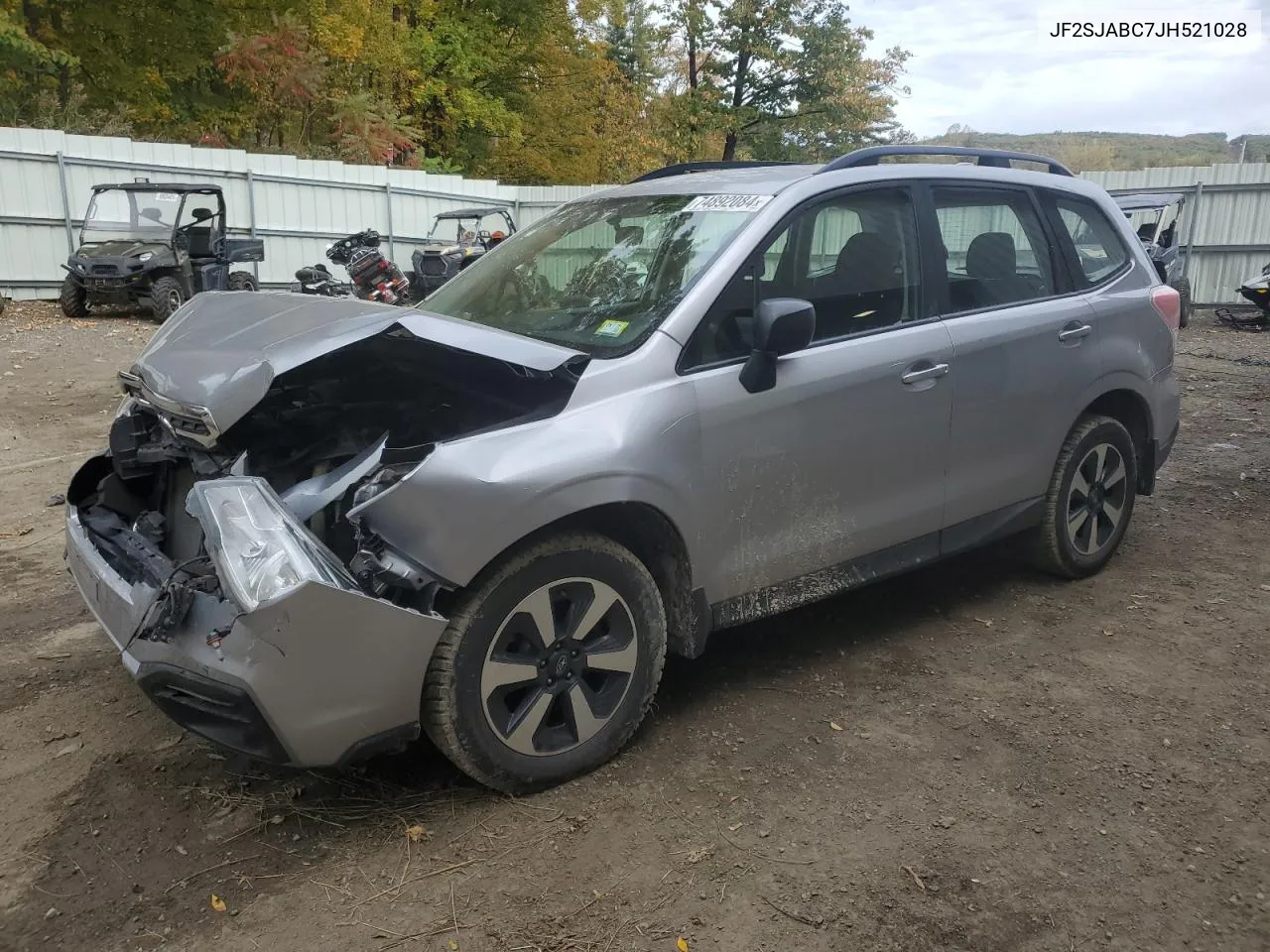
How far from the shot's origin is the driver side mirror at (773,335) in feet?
10.4

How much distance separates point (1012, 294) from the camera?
4.20m

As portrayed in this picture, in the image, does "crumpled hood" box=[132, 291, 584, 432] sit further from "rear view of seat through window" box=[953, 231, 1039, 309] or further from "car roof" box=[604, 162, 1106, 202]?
"rear view of seat through window" box=[953, 231, 1039, 309]

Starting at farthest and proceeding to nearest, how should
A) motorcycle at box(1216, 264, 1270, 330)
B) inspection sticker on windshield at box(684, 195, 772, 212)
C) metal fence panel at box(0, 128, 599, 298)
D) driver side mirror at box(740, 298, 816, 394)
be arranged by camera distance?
metal fence panel at box(0, 128, 599, 298)
motorcycle at box(1216, 264, 1270, 330)
inspection sticker on windshield at box(684, 195, 772, 212)
driver side mirror at box(740, 298, 816, 394)

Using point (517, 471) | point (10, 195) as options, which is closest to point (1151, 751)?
point (517, 471)

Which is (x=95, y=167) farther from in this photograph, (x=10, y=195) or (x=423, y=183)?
(x=423, y=183)

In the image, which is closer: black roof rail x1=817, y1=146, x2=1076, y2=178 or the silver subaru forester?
the silver subaru forester

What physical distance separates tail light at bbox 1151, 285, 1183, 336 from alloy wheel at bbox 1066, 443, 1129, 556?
2.27 ft

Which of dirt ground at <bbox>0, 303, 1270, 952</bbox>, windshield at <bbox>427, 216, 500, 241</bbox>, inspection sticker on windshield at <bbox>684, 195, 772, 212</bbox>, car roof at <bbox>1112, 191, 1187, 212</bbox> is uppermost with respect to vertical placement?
car roof at <bbox>1112, 191, 1187, 212</bbox>

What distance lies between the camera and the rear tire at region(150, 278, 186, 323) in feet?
44.2

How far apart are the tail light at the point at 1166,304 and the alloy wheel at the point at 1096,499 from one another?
0.69 metres

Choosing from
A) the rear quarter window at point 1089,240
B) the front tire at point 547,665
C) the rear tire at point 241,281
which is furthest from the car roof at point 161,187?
the front tire at point 547,665

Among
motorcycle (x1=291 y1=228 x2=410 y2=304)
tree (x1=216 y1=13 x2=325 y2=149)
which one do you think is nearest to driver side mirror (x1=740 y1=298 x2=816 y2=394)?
motorcycle (x1=291 y1=228 x2=410 y2=304)

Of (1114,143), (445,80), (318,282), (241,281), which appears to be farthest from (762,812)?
(1114,143)

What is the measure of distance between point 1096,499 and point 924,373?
1.50m
